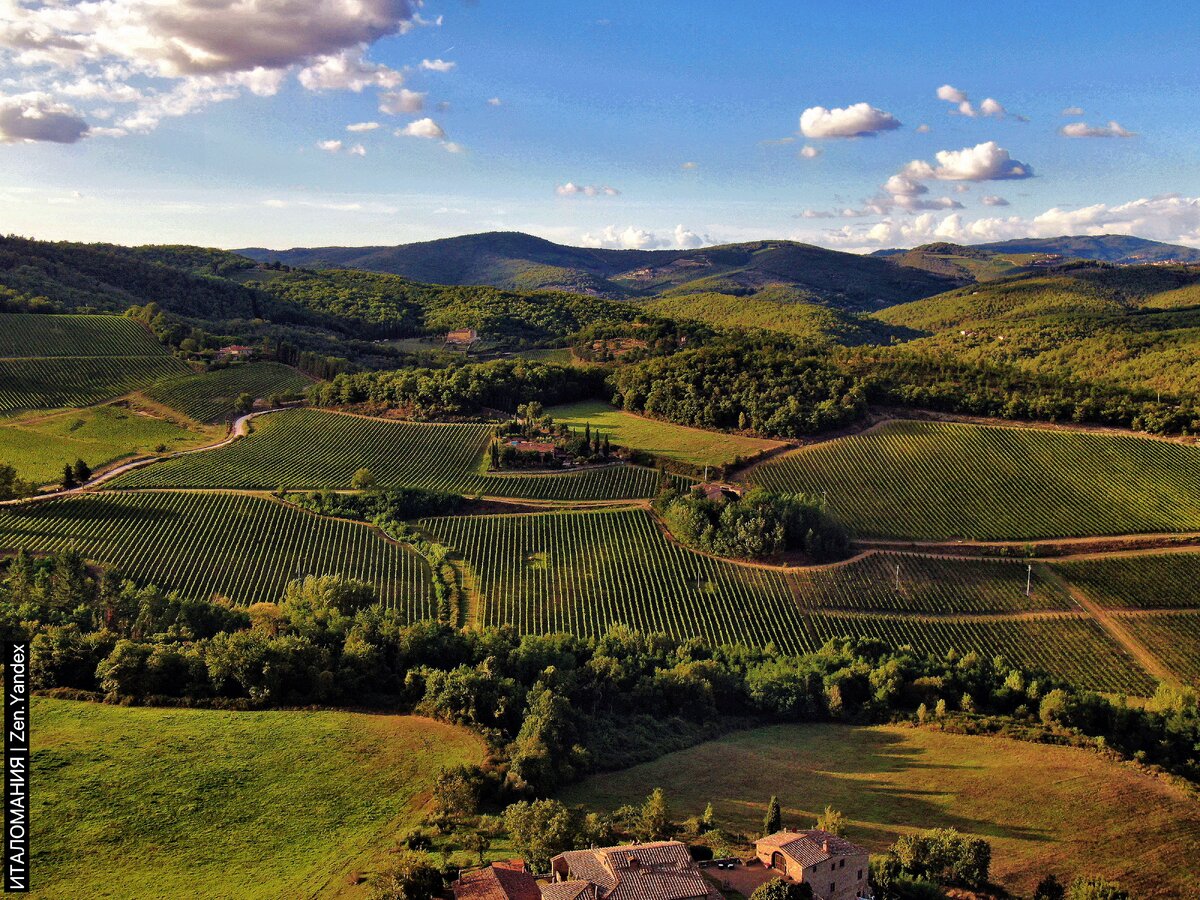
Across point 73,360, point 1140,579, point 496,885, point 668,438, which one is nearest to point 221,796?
point 496,885

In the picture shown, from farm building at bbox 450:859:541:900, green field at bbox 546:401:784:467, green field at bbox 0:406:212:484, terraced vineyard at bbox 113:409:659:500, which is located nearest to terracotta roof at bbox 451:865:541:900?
farm building at bbox 450:859:541:900

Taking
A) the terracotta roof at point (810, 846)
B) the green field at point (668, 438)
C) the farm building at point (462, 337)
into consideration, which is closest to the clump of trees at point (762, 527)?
the green field at point (668, 438)

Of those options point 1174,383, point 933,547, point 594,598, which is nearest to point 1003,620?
point 933,547

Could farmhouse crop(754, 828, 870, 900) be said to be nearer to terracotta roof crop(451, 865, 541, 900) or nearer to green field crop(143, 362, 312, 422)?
terracotta roof crop(451, 865, 541, 900)

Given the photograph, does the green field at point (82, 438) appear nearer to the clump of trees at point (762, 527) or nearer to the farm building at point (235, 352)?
the farm building at point (235, 352)

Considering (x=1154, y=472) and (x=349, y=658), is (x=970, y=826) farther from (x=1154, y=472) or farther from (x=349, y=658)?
(x=1154, y=472)
